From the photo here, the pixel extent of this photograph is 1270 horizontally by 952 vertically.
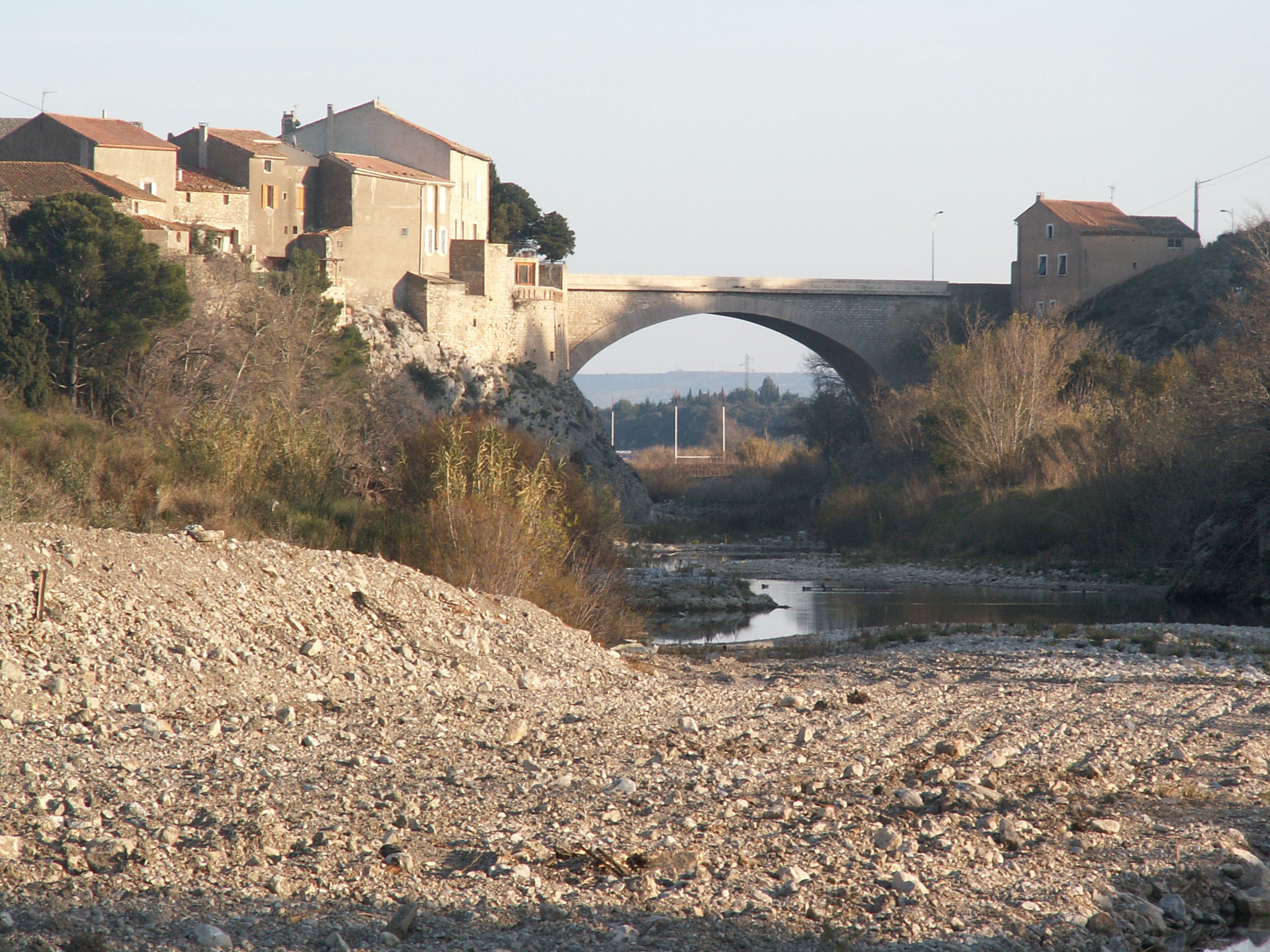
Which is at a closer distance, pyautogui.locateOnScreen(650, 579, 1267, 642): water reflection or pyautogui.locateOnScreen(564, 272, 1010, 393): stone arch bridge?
pyautogui.locateOnScreen(650, 579, 1267, 642): water reflection

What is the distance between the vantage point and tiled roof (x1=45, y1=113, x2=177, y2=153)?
3950 centimetres

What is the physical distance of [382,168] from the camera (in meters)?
47.3

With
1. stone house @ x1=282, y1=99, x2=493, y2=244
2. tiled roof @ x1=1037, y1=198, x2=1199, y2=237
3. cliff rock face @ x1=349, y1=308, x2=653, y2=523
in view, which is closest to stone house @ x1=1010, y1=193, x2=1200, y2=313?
tiled roof @ x1=1037, y1=198, x2=1199, y2=237

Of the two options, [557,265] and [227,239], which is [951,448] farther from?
[227,239]

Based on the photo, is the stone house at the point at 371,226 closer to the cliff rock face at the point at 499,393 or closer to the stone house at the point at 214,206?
the cliff rock face at the point at 499,393

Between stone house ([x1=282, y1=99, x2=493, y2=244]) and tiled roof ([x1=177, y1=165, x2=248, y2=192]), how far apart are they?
784cm

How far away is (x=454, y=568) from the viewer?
13.7m

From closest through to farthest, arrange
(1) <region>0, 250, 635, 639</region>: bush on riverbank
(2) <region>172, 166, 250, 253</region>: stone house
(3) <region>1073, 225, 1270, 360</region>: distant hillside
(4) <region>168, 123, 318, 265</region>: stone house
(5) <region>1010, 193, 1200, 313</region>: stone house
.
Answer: (1) <region>0, 250, 635, 639</region>: bush on riverbank
(2) <region>172, 166, 250, 253</region>: stone house
(4) <region>168, 123, 318, 265</region>: stone house
(3) <region>1073, 225, 1270, 360</region>: distant hillside
(5) <region>1010, 193, 1200, 313</region>: stone house

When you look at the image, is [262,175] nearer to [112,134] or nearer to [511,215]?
[112,134]

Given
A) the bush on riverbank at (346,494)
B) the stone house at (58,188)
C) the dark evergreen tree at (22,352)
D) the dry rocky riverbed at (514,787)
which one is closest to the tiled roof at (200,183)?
the stone house at (58,188)

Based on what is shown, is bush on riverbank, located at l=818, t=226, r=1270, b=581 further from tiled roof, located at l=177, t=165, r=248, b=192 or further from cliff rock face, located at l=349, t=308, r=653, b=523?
tiled roof, located at l=177, t=165, r=248, b=192

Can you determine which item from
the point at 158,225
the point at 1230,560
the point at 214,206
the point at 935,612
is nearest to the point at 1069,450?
the point at 1230,560

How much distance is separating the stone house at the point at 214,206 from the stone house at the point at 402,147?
26.5 feet

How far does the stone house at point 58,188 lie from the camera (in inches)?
1270
